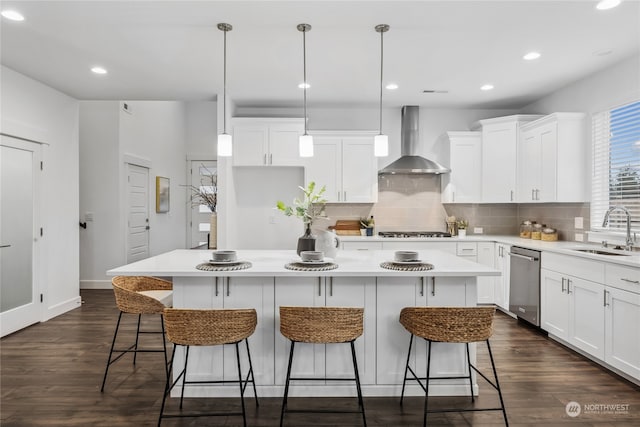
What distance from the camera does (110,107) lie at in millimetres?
5699

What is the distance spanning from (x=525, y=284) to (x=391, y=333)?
2240mm

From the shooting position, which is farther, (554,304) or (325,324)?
(554,304)

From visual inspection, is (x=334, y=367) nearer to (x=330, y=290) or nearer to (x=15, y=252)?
(x=330, y=290)

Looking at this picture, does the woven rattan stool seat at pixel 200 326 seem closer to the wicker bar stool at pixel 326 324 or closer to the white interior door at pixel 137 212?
the wicker bar stool at pixel 326 324

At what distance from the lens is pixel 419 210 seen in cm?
529

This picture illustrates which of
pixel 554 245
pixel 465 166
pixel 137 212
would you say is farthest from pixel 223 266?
pixel 137 212

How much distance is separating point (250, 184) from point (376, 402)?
3525mm

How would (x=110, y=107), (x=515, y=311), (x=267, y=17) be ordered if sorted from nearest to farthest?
(x=267, y=17) < (x=515, y=311) < (x=110, y=107)

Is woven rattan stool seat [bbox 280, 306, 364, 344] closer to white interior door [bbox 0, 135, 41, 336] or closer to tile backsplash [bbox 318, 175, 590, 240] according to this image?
tile backsplash [bbox 318, 175, 590, 240]

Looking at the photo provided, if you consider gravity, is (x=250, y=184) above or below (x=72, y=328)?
above

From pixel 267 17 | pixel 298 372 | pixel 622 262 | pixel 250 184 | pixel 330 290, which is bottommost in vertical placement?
pixel 298 372

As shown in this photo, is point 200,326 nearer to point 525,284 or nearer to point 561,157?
point 525,284

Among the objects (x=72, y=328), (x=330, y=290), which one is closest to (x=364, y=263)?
(x=330, y=290)

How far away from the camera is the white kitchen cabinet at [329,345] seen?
2.55 m
